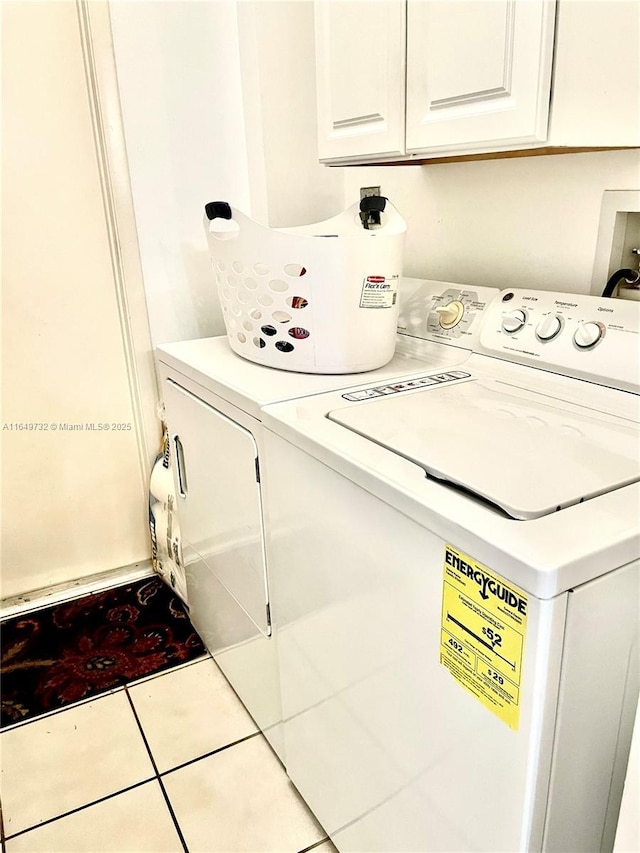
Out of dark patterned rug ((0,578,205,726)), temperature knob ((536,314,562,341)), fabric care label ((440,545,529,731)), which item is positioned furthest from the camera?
dark patterned rug ((0,578,205,726))

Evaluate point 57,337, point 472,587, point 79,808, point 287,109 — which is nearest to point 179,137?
point 287,109

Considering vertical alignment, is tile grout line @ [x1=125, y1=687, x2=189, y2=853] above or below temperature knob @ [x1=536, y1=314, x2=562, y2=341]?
below

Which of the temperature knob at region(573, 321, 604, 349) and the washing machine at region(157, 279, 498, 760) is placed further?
the washing machine at region(157, 279, 498, 760)

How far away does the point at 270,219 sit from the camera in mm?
2008

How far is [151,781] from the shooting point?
153 cm

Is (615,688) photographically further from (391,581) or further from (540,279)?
(540,279)

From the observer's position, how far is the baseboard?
215 centimetres

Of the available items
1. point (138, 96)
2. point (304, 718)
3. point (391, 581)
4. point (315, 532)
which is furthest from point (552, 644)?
point (138, 96)

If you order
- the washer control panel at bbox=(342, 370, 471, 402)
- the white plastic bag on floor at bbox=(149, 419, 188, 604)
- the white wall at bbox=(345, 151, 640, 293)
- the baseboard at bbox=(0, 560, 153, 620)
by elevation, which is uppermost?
the white wall at bbox=(345, 151, 640, 293)

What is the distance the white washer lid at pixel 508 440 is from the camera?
80cm

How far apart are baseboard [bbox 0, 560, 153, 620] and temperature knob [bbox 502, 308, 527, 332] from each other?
1.60 meters

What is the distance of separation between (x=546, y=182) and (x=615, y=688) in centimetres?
111

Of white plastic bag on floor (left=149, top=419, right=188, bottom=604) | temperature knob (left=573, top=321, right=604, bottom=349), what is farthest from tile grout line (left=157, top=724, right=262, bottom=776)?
temperature knob (left=573, top=321, right=604, bottom=349)

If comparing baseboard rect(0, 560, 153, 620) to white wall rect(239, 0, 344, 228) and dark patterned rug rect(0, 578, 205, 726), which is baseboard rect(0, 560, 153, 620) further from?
white wall rect(239, 0, 344, 228)
